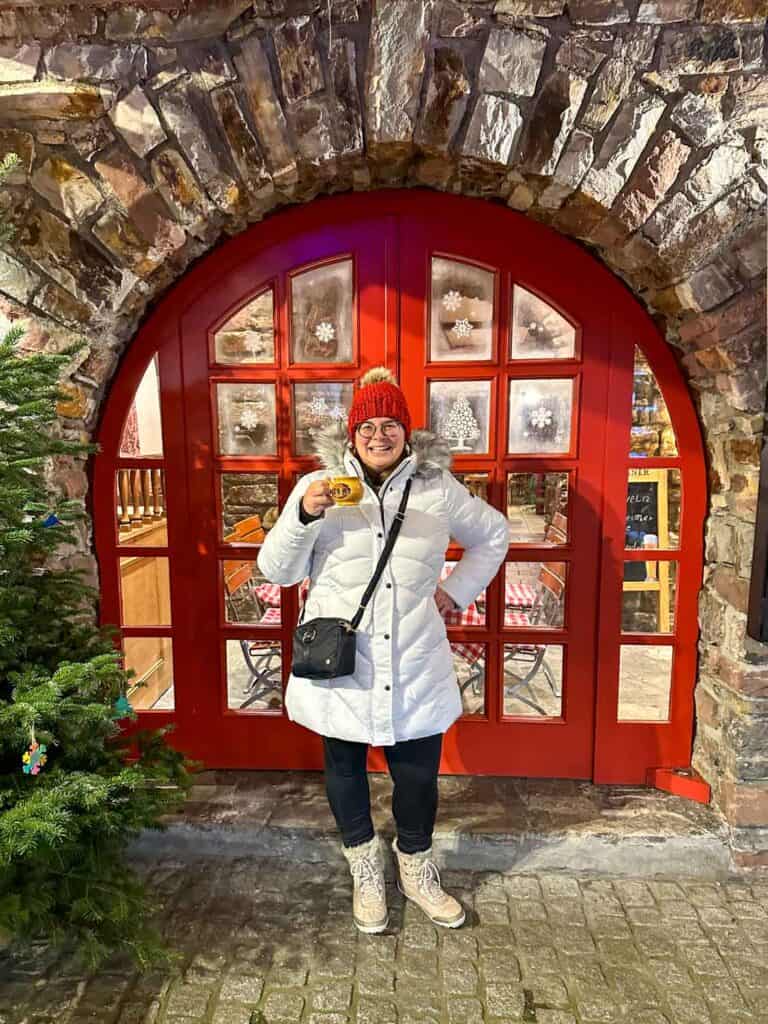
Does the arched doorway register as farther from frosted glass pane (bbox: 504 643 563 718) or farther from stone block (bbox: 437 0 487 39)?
stone block (bbox: 437 0 487 39)

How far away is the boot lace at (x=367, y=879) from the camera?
2.29m

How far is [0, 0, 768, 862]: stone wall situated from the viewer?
212 cm

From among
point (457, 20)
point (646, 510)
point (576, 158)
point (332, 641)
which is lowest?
point (332, 641)

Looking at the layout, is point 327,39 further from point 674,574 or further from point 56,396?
point 674,574

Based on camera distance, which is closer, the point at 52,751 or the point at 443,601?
the point at 52,751

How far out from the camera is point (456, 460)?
9.11 ft

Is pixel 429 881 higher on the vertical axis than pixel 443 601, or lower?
lower

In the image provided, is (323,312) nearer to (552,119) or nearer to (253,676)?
(552,119)

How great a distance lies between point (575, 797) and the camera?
2818 mm

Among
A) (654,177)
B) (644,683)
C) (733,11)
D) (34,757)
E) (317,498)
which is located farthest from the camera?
(644,683)

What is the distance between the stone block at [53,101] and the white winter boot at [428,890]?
2.96 metres

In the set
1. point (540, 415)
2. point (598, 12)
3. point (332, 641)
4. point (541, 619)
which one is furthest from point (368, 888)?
point (598, 12)

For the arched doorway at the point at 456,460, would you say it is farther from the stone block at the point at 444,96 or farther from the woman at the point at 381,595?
the woman at the point at 381,595

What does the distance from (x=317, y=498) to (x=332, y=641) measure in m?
0.50
